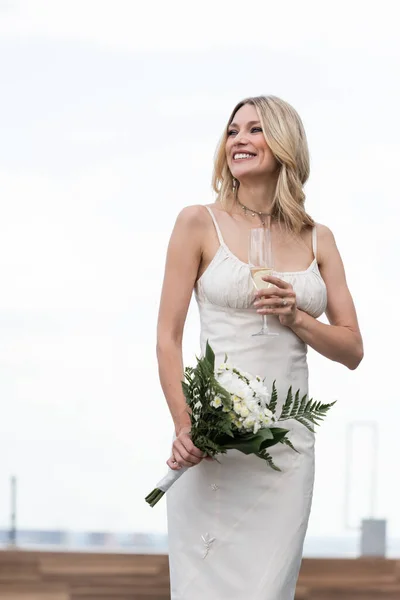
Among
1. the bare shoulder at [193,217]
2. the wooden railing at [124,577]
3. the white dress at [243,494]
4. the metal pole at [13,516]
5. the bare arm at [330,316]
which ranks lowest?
the wooden railing at [124,577]

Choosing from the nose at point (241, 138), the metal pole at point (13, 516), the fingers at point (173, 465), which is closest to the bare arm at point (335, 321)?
the nose at point (241, 138)

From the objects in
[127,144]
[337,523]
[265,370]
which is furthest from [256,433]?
[337,523]

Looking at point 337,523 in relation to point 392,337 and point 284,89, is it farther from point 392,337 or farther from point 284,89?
point 284,89

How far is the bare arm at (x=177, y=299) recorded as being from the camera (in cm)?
256

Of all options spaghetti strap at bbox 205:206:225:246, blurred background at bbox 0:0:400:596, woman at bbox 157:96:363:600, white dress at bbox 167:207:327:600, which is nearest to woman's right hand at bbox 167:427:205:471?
woman at bbox 157:96:363:600

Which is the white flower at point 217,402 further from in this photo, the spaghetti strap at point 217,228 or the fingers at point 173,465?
the spaghetti strap at point 217,228

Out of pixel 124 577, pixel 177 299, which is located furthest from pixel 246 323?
pixel 124 577

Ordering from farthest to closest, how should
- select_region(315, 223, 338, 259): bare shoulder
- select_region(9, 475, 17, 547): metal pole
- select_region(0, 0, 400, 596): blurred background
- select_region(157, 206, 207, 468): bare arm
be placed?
select_region(9, 475, 17, 547): metal pole, select_region(0, 0, 400, 596): blurred background, select_region(315, 223, 338, 259): bare shoulder, select_region(157, 206, 207, 468): bare arm

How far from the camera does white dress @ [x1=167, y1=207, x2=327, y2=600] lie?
2607mm

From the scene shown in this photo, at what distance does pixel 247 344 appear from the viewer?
269cm

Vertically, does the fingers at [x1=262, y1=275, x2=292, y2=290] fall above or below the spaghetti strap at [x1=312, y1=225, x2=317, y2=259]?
below

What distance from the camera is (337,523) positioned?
7367 mm

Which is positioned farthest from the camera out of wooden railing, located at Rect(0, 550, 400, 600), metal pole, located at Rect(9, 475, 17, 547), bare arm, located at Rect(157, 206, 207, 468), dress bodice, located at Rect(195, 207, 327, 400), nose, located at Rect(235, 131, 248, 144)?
metal pole, located at Rect(9, 475, 17, 547)

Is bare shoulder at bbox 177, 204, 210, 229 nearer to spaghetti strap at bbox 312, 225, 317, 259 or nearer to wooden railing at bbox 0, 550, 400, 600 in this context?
spaghetti strap at bbox 312, 225, 317, 259
